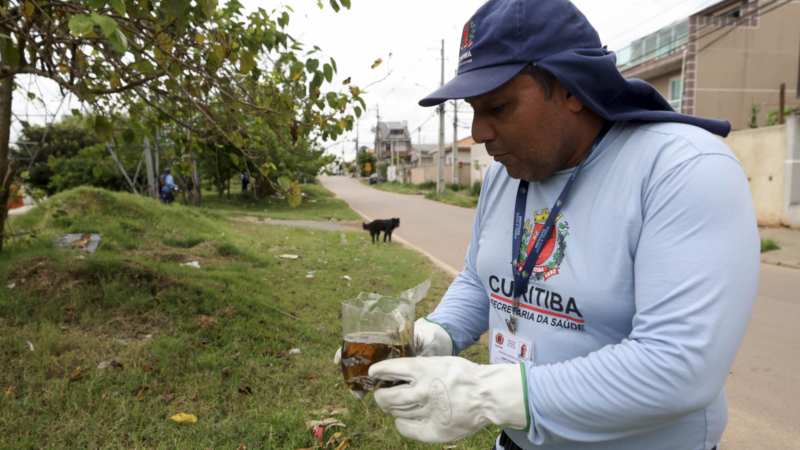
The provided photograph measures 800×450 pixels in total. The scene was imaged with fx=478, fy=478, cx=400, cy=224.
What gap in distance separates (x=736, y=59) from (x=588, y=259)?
21.7 metres

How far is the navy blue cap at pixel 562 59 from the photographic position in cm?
106

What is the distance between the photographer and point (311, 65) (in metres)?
3.12

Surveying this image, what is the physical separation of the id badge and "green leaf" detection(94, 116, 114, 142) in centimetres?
287

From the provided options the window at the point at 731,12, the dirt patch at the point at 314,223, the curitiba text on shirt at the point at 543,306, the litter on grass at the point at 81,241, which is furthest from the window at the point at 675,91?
the curitiba text on shirt at the point at 543,306

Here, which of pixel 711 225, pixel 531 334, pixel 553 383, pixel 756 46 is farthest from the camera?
pixel 756 46

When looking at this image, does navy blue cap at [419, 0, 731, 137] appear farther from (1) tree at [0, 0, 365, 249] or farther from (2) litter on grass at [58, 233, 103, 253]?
(2) litter on grass at [58, 233, 103, 253]

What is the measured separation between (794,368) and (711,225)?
4.47 metres

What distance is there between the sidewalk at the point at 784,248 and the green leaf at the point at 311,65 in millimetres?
8965

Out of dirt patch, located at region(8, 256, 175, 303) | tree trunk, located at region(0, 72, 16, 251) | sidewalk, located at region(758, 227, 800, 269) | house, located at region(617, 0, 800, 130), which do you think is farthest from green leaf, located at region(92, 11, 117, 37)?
house, located at region(617, 0, 800, 130)

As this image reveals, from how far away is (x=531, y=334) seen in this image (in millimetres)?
1242

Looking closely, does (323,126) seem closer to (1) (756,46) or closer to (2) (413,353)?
(2) (413,353)

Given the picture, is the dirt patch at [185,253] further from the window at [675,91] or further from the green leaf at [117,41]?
the window at [675,91]

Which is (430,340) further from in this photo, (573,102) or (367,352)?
(573,102)

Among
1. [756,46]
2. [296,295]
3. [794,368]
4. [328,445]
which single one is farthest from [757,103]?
[328,445]
